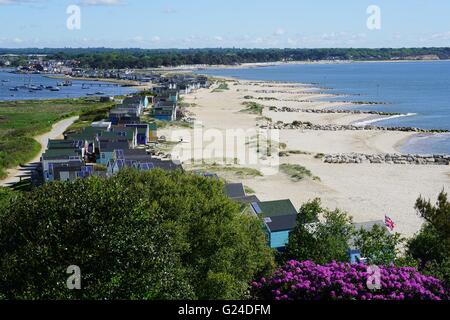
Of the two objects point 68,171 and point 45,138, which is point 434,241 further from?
point 45,138

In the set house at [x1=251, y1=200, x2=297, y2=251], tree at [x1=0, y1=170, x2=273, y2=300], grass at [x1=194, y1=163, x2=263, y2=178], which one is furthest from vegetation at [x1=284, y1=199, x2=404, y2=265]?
grass at [x1=194, y1=163, x2=263, y2=178]

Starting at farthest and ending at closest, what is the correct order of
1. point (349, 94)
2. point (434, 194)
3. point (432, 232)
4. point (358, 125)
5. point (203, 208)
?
1. point (349, 94)
2. point (358, 125)
3. point (434, 194)
4. point (432, 232)
5. point (203, 208)

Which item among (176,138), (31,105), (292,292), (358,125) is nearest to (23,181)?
(176,138)

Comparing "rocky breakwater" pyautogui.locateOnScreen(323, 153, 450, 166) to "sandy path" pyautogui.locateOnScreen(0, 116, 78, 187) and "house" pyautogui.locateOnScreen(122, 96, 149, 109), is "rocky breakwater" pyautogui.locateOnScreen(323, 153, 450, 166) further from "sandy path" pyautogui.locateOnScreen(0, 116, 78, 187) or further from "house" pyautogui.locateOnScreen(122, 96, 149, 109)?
"house" pyautogui.locateOnScreen(122, 96, 149, 109)

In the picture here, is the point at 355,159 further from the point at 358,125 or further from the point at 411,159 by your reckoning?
the point at 358,125

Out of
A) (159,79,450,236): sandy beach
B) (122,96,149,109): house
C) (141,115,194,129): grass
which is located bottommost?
(159,79,450,236): sandy beach

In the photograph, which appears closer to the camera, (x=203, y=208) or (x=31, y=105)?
(x=203, y=208)
